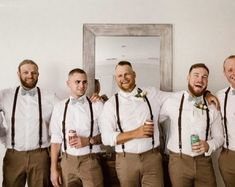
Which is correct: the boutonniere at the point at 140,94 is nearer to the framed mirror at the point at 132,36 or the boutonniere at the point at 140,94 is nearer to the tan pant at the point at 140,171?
the tan pant at the point at 140,171

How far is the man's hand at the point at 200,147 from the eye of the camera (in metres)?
2.81

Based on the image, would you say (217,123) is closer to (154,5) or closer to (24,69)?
(154,5)

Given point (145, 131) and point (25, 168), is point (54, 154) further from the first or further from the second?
point (145, 131)

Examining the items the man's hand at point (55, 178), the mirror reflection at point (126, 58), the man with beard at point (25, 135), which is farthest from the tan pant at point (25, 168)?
the mirror reflection at point (126, 58)

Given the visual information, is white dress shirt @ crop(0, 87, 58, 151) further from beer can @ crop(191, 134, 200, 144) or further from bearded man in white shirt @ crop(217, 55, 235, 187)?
bearded man in white shirt @ crop(217, 55, 235, 187)

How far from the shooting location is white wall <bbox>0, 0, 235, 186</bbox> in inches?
149

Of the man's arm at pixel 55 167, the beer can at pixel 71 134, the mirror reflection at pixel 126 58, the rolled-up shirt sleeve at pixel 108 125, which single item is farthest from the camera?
the mirror reflection at pixel 126 58

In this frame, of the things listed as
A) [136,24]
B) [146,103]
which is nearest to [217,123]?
[146,103]

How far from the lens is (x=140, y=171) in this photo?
300cm

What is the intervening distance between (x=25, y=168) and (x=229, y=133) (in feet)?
5.91

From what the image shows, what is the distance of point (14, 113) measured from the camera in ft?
10.4

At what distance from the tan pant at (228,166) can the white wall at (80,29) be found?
0.91m

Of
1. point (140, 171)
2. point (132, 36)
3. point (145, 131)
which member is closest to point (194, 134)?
point (145, 131)

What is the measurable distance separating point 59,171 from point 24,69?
96 centimetres
